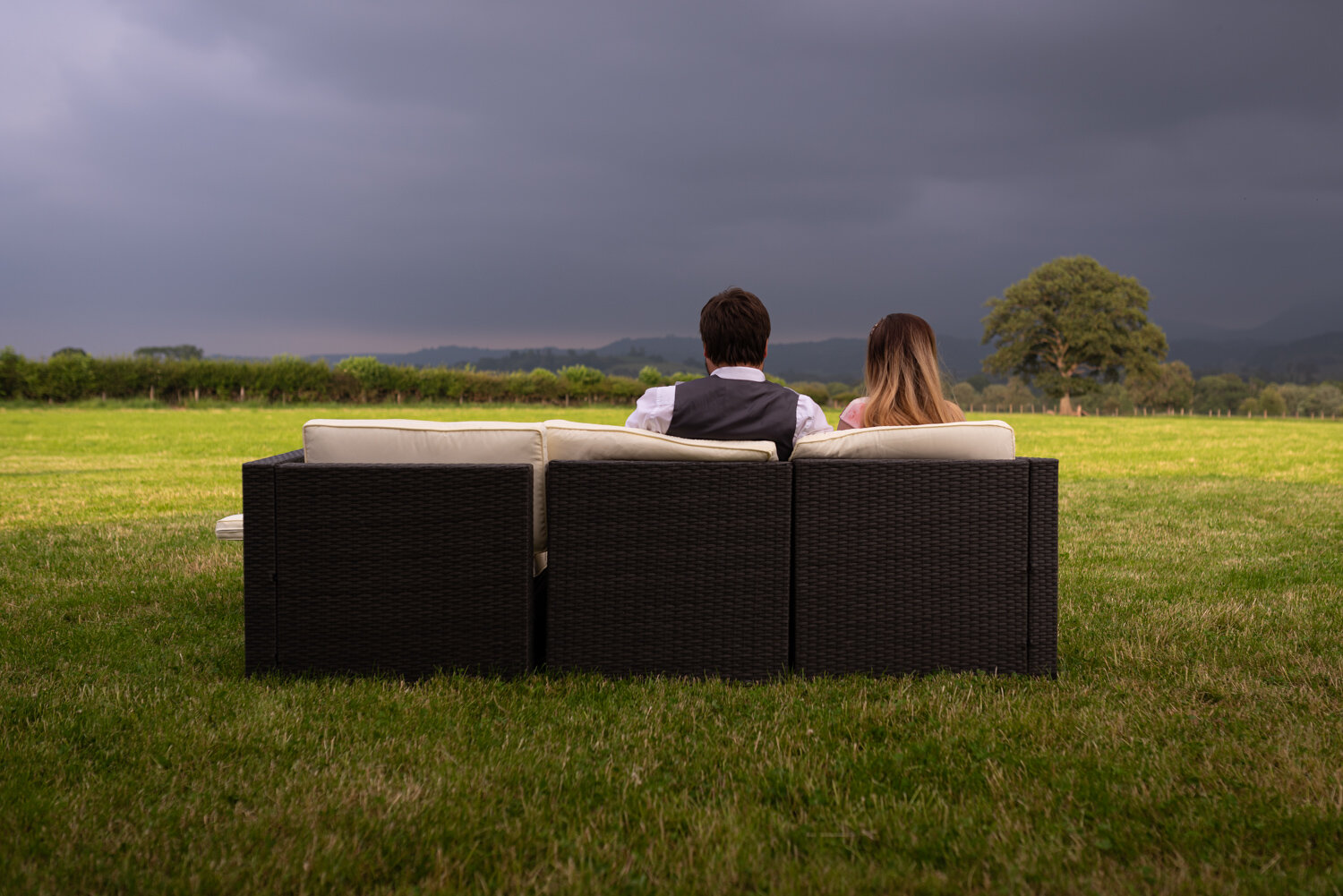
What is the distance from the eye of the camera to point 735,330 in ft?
10.2

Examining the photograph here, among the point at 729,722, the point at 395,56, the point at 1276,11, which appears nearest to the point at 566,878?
the point at 729,722

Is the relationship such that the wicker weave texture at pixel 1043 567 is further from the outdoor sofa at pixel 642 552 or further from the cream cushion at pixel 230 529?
the cream cushion at pixel 230 529

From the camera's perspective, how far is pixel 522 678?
2781mm

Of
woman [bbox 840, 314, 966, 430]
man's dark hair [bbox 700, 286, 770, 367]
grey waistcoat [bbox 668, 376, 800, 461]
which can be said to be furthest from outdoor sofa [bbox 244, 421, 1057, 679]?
man's dark hair [bbox 700, 286, 770, 367]

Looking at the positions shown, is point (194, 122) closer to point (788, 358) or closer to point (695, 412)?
point (695, 412)

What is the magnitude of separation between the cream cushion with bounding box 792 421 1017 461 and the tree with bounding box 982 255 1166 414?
5190 centimetres

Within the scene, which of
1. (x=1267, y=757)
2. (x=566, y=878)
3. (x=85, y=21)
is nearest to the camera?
(x=566, y=878)

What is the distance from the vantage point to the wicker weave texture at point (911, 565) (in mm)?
2754

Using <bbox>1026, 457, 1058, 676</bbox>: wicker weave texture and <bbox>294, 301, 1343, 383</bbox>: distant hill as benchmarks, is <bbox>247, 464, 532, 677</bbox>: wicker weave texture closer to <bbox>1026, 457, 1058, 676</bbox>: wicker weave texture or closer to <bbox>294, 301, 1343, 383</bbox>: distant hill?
<bbox>1026, 457, 1058, 676</bbox>: wicker weave texture

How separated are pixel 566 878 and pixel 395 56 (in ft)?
253

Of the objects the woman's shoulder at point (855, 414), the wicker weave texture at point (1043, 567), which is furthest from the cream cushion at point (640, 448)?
the wicker weave texture at point (1043, 567)

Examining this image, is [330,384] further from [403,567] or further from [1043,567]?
[1043,567]

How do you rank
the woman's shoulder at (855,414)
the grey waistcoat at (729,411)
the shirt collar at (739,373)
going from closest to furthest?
the grey waistcoat at (729,411)
the shirt collar at (739,373)
the woman's shoulder at (855,414)

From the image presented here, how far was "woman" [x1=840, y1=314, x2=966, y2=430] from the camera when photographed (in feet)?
10.4
